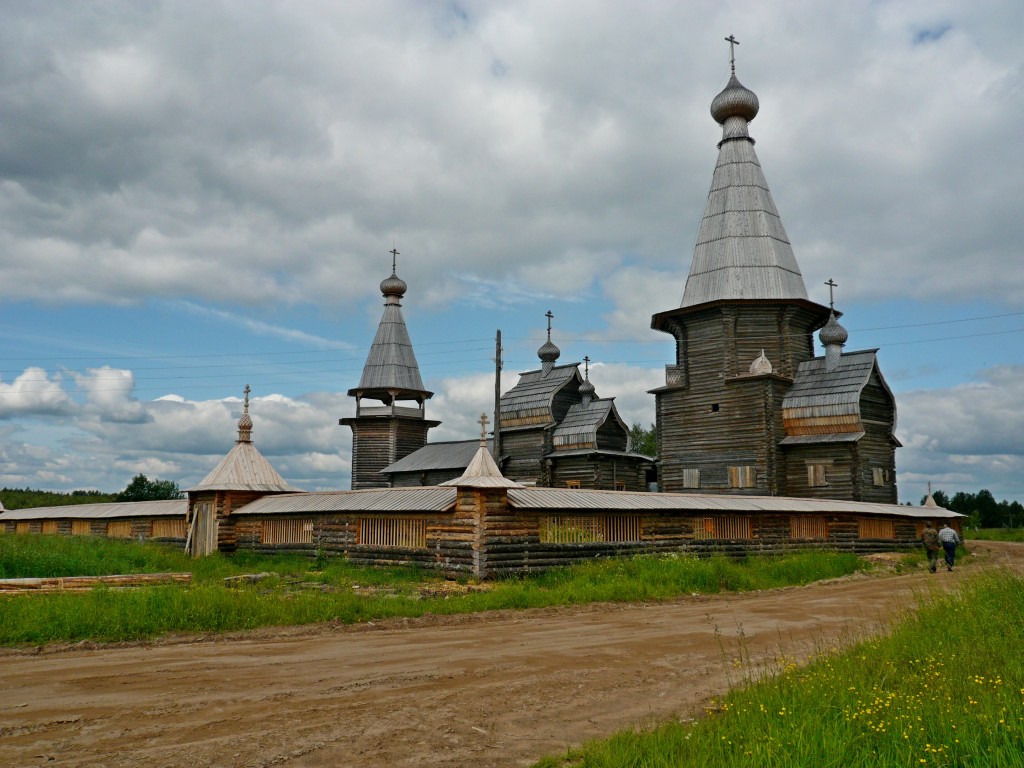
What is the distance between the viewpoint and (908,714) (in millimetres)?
5242

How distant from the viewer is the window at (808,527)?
22.4 meters

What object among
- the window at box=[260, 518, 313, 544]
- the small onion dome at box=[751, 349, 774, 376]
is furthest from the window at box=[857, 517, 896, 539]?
the window at box=[260, 518, 313, 544]

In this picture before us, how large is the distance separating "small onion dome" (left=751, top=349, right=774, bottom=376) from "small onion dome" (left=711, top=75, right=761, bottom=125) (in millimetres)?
11048

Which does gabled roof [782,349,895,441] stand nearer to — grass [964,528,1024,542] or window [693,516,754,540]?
window [693,516,754,540]

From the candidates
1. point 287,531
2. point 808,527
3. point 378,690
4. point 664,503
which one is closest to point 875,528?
point 808,527

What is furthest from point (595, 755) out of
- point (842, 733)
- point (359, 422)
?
point (359, 422)

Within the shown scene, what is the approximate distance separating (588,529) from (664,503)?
2.44m

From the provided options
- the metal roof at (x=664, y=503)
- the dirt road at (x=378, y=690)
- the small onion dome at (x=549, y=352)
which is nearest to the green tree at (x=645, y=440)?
the small onion dome at (x=549, y=352)

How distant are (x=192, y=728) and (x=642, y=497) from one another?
14.4m

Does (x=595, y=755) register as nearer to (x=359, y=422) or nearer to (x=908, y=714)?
(x=908, y=714)

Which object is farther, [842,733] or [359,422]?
[359,422]

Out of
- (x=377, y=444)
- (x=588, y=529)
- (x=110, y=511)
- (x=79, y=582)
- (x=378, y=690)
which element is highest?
(x=377, y=444)

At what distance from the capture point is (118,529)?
89.0 feet

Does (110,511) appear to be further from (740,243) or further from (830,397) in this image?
(830,397)
